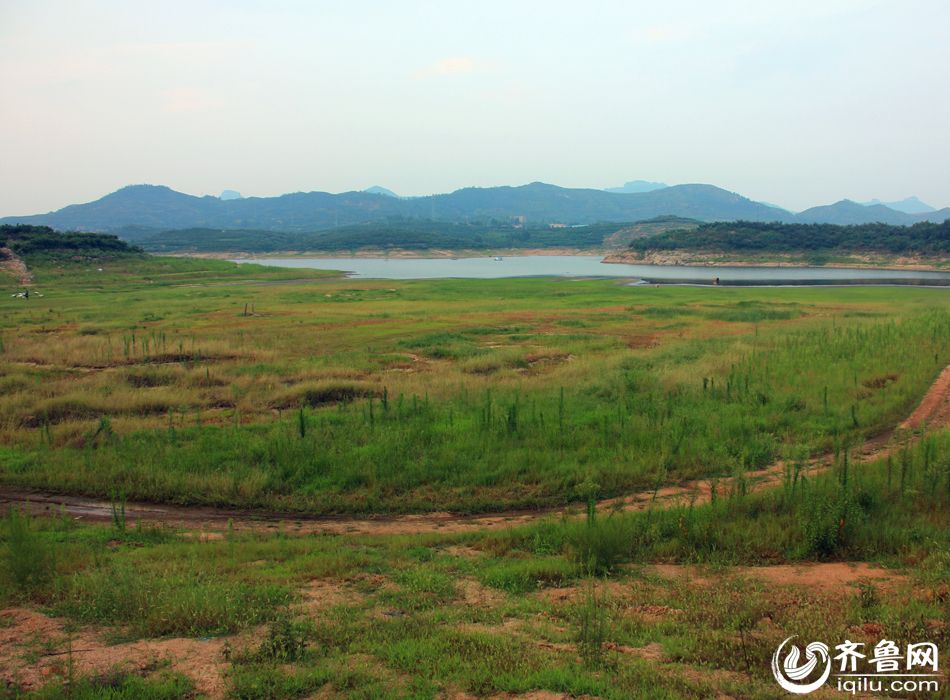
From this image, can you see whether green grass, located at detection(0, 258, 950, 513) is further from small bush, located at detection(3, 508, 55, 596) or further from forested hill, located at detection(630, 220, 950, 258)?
forested hill, located at detection(630, 220, 950, 258)

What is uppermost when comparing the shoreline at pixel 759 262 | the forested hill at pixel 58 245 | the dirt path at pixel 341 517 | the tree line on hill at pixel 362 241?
the tree line on hill at pixel 362 241

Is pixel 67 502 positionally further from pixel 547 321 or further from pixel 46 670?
pixel 547 321

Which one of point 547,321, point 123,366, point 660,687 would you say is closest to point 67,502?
point 660,687

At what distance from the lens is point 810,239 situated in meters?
108

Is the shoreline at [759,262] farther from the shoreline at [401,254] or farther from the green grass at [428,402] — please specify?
the green grass at [428,402]

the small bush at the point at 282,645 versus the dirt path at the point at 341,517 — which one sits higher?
the small bush at the point at 282,645

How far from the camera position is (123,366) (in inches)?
936

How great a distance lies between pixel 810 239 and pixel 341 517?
373ft

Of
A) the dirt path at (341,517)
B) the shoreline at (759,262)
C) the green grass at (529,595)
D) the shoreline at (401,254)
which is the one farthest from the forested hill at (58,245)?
the shoreline at (759,262)

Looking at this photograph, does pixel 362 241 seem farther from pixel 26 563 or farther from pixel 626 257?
pixel 26 563

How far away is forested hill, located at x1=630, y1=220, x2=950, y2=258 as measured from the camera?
9625cm

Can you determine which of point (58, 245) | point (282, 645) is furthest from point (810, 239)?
point (282, 645)
